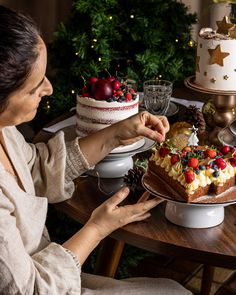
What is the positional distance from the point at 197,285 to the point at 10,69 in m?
1.65

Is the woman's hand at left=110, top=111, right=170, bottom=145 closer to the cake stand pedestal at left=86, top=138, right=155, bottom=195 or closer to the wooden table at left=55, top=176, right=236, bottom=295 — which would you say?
the cake stand pedestal at left=86, top=138, right=155, bottom=195

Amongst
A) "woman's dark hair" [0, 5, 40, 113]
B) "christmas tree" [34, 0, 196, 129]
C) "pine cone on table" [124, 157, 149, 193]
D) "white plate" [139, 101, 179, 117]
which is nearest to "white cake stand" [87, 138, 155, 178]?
"pine cone on table" [124, 157, 149, 193]

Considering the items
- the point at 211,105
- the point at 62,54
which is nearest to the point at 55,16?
the point at 62,54

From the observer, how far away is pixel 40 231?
152 centimetres

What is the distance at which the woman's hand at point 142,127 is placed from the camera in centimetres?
169

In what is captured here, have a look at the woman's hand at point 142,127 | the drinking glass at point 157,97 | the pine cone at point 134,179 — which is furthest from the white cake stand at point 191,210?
the drinking glass at point 157,97

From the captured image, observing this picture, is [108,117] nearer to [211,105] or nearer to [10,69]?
[211,105]

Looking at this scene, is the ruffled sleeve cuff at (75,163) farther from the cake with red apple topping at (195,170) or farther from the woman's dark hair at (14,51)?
the woman's dark hair at (14,51)

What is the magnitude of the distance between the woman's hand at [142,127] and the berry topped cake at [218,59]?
22 cm

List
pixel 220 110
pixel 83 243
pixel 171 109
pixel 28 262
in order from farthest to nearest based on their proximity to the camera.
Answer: pixel 171 109 → pixel 220 110 → pixel 83 243 → pixel 28 262

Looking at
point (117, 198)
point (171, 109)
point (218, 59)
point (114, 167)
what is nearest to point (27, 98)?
point (117, 198)

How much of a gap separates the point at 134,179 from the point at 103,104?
0.90ft

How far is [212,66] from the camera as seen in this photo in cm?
181

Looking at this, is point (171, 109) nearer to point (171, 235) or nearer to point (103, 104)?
point (103, 104)
